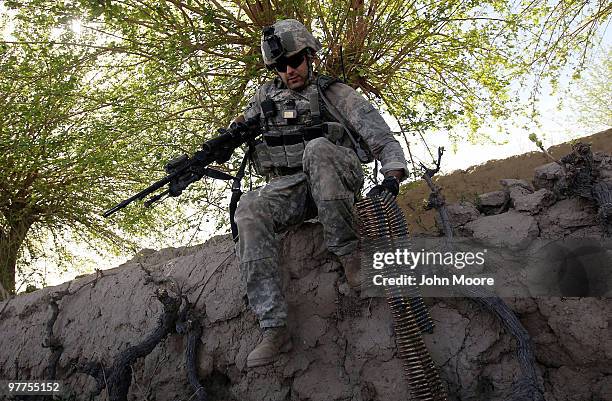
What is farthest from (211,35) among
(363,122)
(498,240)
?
(498,240)

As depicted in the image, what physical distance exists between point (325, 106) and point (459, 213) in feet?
3.91

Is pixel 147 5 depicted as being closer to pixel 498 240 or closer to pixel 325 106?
pixel 325 106

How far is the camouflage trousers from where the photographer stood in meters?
3.10

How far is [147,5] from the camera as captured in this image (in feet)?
22.6

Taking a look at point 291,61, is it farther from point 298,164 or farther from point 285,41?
point 298,164

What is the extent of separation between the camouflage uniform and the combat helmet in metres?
0.27

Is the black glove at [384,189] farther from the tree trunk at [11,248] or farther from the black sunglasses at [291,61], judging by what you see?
the tree trunk at [11,248]

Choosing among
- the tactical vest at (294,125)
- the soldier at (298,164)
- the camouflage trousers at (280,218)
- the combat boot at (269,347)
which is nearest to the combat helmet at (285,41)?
the soldier at (298,164)

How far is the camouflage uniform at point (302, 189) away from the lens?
10.2ft

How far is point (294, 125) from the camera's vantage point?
12.1ft

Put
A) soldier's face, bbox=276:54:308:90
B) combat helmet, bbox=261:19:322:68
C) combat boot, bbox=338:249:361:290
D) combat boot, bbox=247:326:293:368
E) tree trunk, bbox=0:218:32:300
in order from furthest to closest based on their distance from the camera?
tree trunk, bbox=0:218:32:300
soldier's face, bbox=276:54:308:90
combat helmet, bbox=261:19:322:68
combat boot, bbox=338:249:361:290
combat boot, bbox=247:326:293:368

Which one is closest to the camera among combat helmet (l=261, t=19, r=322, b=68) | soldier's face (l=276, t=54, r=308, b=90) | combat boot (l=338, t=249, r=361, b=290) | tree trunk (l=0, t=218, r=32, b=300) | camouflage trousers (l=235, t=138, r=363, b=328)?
camouflage trousers (l=235, t=138, r=363, b=328)

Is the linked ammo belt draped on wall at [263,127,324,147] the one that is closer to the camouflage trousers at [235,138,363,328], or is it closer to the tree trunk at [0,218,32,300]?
the camouflage trousers at [235,138,363,328]

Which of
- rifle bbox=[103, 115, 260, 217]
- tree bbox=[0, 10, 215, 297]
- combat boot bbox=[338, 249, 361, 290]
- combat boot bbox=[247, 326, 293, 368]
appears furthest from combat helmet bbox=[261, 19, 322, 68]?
tree bbox=[0, 10, 215, 297]
